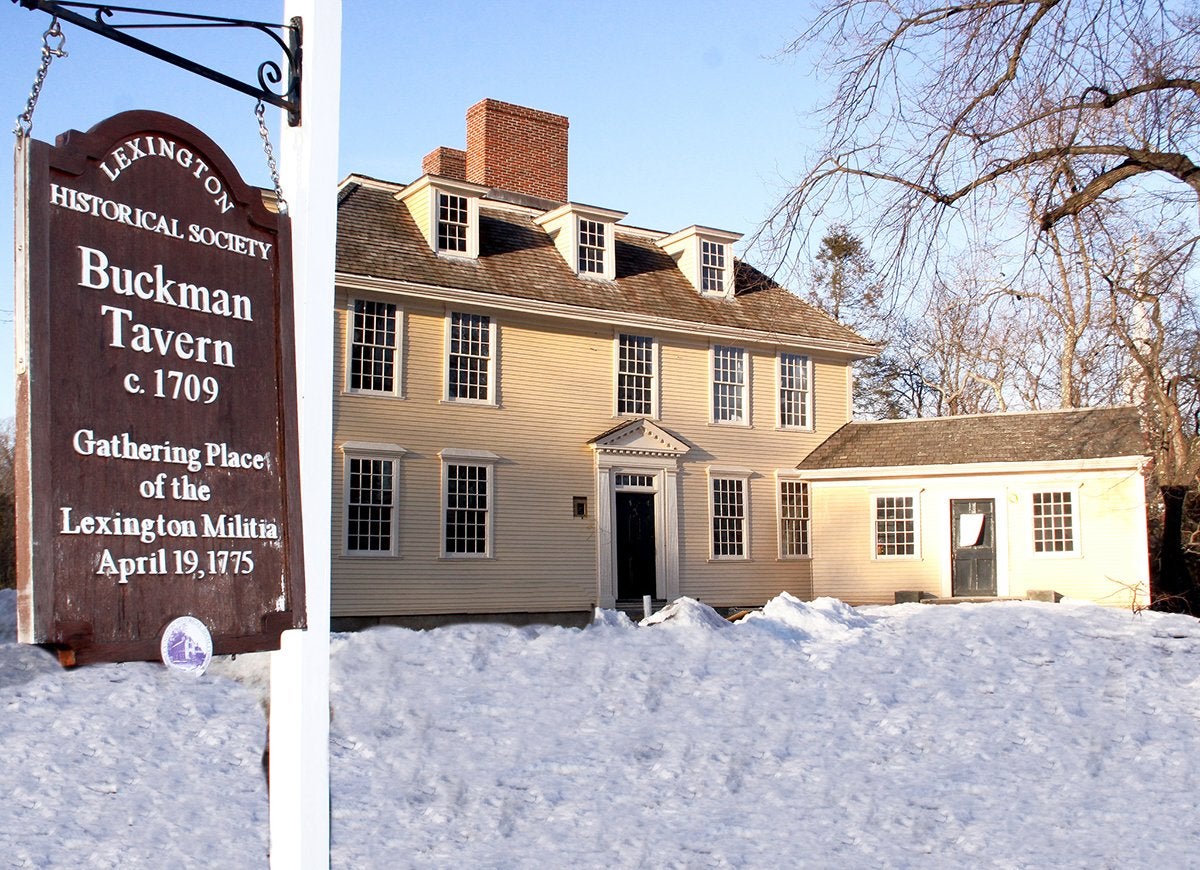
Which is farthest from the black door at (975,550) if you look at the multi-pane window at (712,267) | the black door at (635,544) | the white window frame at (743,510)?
the multi-pane window at (712,267)

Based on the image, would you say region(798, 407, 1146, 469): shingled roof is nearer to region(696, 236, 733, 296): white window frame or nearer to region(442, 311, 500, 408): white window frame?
region(696, 236, 733, 296): white window frame

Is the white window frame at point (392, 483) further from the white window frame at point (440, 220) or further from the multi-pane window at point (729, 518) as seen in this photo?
the multi-pane window at point (729, 518)

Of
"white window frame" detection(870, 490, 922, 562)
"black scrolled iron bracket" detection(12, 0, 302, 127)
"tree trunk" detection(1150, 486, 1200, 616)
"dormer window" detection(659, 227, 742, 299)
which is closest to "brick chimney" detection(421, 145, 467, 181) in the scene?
"dormer window" detection(659, 227, 742, 299)

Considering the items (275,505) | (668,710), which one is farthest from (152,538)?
(668,710)

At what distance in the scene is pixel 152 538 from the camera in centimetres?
332

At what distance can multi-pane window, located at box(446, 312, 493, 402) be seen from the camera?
64.7 ft

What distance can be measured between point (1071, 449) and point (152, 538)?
21.3 metres

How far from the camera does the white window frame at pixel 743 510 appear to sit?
73.6 ft

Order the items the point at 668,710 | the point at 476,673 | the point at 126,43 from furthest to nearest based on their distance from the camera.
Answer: the point at 476,673 < the point at 668,710 < the point at 126,43

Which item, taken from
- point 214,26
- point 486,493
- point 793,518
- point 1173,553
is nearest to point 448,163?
point 486,493

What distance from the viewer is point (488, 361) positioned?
20.1 m

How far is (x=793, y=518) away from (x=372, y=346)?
9924 millimetres

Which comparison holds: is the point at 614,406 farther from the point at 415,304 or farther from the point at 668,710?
the point at 668,710

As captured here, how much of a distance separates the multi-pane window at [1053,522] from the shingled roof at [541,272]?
16.7ft
